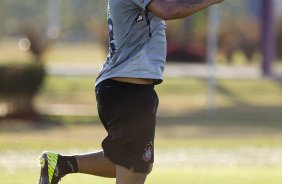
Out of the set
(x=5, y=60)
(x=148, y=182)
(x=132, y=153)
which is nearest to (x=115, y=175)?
(x=132, y=153)

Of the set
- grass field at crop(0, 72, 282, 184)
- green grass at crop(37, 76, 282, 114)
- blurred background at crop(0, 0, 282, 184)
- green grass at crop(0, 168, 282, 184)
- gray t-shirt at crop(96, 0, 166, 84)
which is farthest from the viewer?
green grass at crop(37, 76, 282, 114)

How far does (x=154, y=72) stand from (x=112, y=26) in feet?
1.39

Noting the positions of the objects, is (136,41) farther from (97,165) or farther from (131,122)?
(97,165)

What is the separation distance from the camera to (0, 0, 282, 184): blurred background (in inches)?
529

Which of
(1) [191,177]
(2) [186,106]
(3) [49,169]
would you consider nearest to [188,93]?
(2) [186,106]

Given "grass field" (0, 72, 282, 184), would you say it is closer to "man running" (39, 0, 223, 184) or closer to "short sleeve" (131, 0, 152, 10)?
"man running" (39, 0, 223, 184)

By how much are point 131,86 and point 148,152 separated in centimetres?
45

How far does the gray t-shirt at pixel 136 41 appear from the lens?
6.86 m

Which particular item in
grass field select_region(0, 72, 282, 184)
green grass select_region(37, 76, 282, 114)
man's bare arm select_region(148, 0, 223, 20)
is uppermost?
man's bare arm select_region(148, 0, 223, 20)

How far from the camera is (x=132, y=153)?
6.92 meters

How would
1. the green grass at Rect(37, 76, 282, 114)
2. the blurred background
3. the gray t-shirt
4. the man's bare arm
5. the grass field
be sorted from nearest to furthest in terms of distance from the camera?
the man's bare arm
the gray t-shirt
the grass field
the blurred background
the green grass at Rect(37, 76, 282, 114)

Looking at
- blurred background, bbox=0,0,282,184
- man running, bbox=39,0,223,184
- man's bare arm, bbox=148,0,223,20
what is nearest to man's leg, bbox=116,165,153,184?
man running, bbox=39,0,223,184

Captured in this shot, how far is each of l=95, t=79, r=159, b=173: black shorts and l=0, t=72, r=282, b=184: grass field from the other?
3.37 m

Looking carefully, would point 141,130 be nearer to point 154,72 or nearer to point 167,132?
point 154,72
